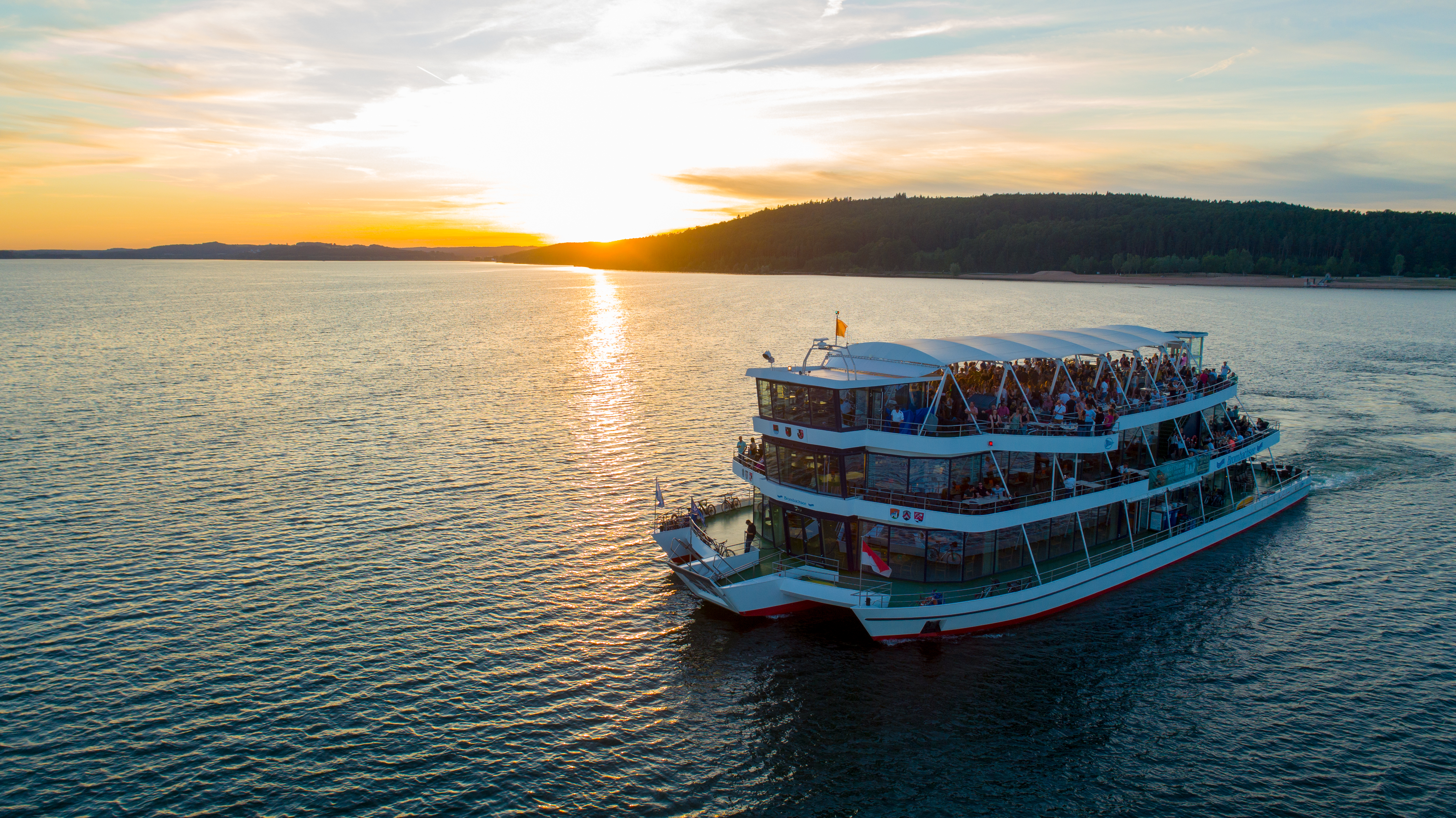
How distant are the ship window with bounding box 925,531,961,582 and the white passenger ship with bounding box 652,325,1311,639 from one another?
0.20ft

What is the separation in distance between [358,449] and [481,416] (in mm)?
13225

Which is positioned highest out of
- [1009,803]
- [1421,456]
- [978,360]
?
[978,360]

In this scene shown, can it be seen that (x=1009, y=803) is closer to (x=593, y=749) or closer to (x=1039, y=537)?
(x=593, y=749)

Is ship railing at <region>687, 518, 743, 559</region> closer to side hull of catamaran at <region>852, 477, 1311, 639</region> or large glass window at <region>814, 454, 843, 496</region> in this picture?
large glass window at <region>814, 454, 843, 496</region>

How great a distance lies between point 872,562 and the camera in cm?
3047

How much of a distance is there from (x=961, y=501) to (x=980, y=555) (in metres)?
3.16

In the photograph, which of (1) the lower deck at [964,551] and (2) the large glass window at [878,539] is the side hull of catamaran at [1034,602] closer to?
(1) the lower deck at [964,551]

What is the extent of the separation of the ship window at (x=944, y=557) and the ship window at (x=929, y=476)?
170 centimetres

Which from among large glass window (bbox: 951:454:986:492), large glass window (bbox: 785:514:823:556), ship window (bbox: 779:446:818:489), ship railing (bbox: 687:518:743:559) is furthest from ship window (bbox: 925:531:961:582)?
ship railing (bbox: 687:518:743:559)

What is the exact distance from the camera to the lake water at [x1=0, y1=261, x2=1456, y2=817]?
2278cm

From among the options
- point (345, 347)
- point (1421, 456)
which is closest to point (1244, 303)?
point (1421, 456)

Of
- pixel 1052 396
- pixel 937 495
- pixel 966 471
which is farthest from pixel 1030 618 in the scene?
pixel 1052 396

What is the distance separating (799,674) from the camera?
93.4 ft

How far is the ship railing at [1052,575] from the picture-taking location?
29922 mm
